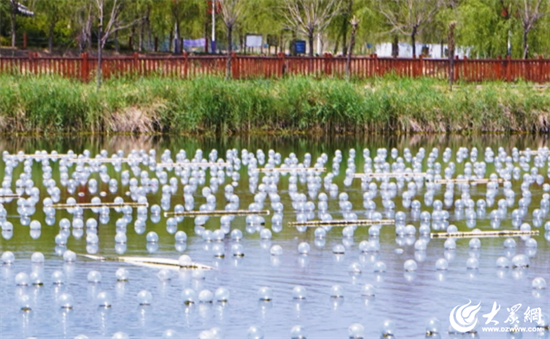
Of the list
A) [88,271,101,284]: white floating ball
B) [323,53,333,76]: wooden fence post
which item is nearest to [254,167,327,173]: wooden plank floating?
[88,271,101,284]: white floating ball

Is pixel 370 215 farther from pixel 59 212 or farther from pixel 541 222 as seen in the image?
pixel 59 212

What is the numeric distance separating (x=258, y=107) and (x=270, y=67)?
6.89m

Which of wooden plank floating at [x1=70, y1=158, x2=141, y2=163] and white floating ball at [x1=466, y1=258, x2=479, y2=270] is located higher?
wooden plank floating at [x1=70, y1=158, x2=141, y2=163]

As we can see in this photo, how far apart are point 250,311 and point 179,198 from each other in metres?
7.44

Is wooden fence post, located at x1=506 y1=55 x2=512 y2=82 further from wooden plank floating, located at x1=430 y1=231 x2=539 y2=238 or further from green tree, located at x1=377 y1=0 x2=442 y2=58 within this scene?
wooden plank floating, located at x1=430 y1=231 x2=539 y2=238

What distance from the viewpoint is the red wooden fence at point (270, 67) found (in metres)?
33.8

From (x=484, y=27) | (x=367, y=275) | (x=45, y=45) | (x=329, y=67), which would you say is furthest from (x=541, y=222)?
(x=45, y=45)

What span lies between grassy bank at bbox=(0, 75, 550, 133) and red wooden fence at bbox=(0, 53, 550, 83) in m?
3.33

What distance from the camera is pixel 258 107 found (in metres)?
28.9

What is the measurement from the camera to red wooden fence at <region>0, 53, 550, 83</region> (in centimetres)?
3378

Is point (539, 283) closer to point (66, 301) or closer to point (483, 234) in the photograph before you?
point (483, 234)

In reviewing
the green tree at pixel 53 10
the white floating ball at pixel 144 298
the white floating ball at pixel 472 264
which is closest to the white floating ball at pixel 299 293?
the white floating ball at pixel 144 298

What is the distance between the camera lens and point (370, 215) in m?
15.6

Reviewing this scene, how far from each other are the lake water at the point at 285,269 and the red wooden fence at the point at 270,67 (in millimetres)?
13865
